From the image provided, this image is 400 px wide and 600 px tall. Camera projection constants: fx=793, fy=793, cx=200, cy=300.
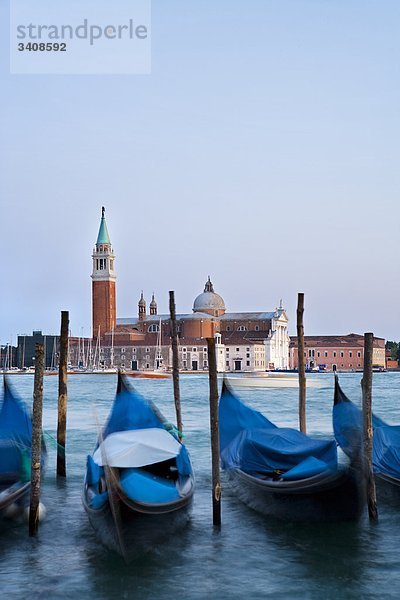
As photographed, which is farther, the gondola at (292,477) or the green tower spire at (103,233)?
the green tower spire at (103,233)

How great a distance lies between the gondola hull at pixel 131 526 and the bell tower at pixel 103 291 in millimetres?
50394

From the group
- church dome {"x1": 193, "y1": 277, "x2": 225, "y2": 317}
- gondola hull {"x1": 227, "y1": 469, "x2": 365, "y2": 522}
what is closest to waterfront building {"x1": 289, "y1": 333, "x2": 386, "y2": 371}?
church dome {"x1": 193, "y1": 277, "x2": 225, "y2": 317}

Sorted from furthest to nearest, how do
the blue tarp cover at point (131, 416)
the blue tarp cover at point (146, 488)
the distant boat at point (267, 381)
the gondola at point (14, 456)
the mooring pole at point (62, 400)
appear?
the distant boat at point (267, 381)
the mooring pole at point (62, 400)
the blue tarp cover at point (131, 416)
the gondola at point (14, 456)
the blue tarp cover at point (146, 488)

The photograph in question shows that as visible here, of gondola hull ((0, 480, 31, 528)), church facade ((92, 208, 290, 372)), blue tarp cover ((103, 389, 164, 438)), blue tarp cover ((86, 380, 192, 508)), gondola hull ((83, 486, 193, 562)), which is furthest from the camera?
church facade ((92, 208, 290, 372))

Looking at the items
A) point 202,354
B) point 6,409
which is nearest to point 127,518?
point 6,409

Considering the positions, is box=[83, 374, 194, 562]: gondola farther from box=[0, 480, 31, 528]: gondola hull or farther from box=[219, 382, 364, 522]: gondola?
box=[219, 382, 364, 522]: gondola

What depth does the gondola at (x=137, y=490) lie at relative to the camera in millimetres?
4934

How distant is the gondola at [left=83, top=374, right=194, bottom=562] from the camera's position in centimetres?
493

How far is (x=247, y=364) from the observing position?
5597 centimetres

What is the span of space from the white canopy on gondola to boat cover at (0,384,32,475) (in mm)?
879

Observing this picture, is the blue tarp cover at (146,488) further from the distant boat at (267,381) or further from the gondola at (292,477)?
the distant boat at (267,381)

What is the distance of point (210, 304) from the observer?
5881 cm

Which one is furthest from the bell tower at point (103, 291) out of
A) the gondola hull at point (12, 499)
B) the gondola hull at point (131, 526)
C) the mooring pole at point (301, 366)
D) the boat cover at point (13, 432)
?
the gondola hull at point (131, 526)

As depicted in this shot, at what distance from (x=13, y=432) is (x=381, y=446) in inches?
129
